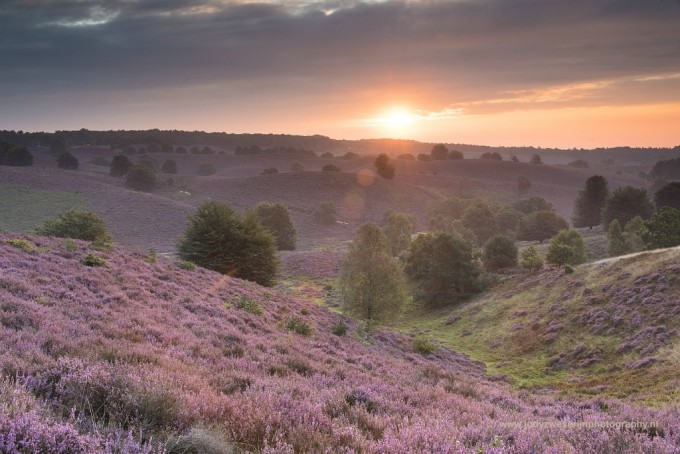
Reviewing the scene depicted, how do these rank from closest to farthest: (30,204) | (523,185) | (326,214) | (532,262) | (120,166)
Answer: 1. (532,262)
2. (30,204)
3. (326,214)
4. (120,166)
5. (523,185)

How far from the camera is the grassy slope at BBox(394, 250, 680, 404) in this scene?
2075cm

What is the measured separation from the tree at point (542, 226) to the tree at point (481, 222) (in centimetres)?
698

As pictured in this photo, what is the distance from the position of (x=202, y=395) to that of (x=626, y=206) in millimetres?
100685

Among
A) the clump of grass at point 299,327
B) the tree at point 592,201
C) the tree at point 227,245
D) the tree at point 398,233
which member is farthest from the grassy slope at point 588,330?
the tree at point 592,201

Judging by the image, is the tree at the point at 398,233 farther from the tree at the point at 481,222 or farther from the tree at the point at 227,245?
the tree at the point at 227,245

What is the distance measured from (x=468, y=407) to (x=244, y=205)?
112164mm

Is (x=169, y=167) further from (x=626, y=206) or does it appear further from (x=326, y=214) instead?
(x=626, y=206)

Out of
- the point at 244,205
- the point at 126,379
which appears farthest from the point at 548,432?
the point at 244,205

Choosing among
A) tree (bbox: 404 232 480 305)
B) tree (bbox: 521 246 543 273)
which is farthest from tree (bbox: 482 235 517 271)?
tree (bbox: 521 246 543 273)

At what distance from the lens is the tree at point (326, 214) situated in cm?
10903

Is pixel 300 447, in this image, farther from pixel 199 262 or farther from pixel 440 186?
pixel 440 186

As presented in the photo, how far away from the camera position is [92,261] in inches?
727

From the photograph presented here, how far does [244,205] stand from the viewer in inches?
4569

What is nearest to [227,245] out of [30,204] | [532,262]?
[532,262]
